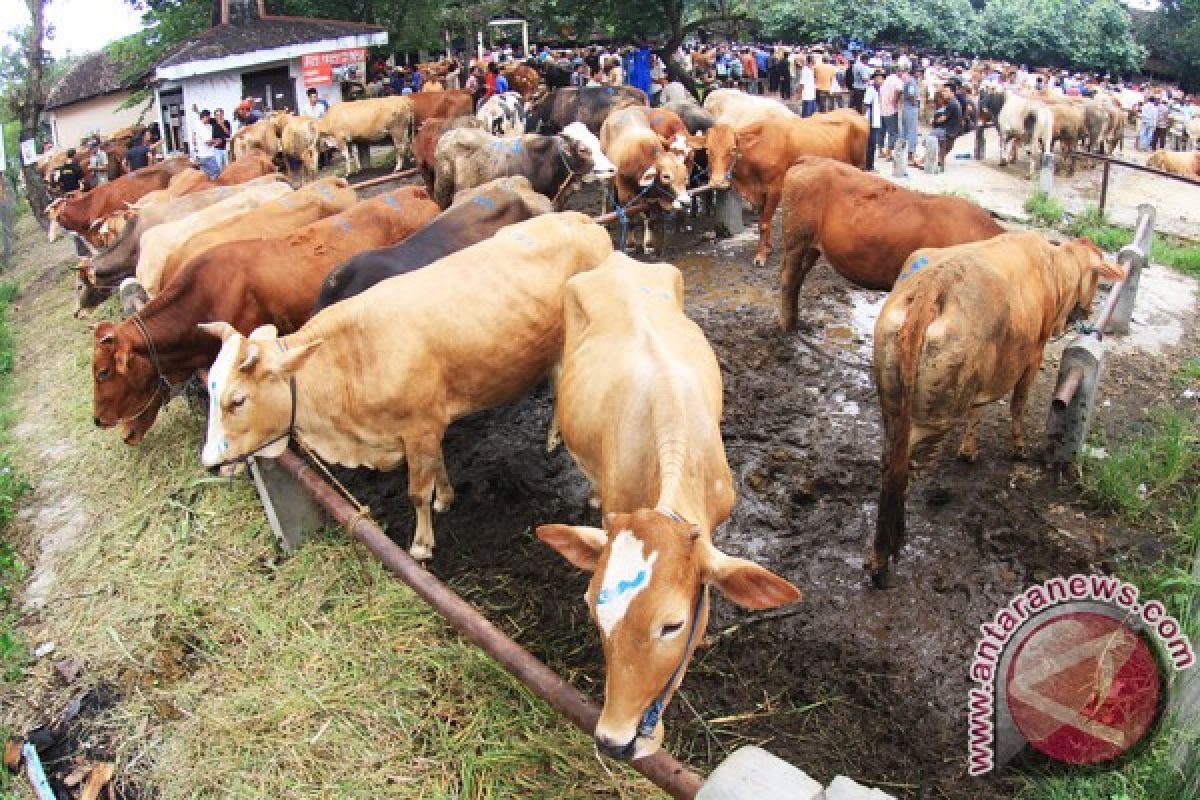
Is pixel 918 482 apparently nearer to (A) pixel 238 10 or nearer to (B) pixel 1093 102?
(B) pixel 1093 102

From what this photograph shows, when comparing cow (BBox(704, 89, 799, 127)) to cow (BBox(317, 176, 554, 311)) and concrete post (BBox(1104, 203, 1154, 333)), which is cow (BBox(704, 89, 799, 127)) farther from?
cow (BBox(317, 176, 554, 311))

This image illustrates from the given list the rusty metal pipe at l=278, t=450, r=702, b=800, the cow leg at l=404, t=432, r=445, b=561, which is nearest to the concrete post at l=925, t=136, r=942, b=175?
the cow leg at l=404, t=432, r=445, b=561

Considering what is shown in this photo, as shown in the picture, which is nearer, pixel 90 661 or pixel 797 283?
pixel 90 661

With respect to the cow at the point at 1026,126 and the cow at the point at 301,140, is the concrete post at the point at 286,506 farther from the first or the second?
the cow at the point at 1026,126

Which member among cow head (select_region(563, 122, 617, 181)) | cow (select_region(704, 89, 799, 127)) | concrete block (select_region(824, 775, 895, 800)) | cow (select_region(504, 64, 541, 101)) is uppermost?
cow (select_region(504, 64, 541, 101))

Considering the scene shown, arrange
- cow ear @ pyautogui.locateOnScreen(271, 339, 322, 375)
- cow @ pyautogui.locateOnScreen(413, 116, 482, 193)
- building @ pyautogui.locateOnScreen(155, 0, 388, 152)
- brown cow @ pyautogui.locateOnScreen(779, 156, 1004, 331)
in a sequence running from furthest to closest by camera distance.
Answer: building @ pyautogui.locateOnScreen(155, 0, 388, 152) → cow @ pyautogui.locateOnScreen(413, 116, 482, 193) → brown cow @ pyautogui.locateOnScreen(779, 156, 1004, 331) → cow ear @ pyautogui.locateOnScreen(271, 339, 322, 375)

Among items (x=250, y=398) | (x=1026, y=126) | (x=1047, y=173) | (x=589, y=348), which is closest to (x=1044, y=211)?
(x=1047, y=173)

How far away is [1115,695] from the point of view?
3.87 m

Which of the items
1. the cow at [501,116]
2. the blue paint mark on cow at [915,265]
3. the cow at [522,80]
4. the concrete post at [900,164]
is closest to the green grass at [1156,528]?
the blue paint mark on cow at [915,265]

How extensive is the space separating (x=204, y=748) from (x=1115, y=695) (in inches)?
170

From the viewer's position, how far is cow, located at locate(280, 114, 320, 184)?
1781 centimetres

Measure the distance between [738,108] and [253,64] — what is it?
11.1 meters

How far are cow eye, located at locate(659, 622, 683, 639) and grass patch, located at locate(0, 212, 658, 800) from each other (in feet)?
3.28

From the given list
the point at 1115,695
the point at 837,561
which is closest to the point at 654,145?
the point at 837,561
